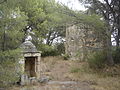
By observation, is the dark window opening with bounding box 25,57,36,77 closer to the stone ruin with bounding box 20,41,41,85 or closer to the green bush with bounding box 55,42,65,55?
the stone ruin with bounding box 20,41,41,85

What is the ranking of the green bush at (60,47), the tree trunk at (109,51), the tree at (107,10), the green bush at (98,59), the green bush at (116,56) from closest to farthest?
the tree trunk at (109,51) → the tree at (107,10) → the green bush at (116,56) → the green bush at (98,59) → the green bush at (60,47)

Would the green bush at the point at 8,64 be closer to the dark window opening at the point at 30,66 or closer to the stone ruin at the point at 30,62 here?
the stone ruin at the point at 30,62

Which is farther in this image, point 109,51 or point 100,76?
point 109,51

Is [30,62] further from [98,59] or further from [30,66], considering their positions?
[98,59]

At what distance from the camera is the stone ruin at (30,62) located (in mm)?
6684

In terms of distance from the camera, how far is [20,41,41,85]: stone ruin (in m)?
6.68

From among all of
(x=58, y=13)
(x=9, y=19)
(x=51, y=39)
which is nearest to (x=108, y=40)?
(x=58, y=13)

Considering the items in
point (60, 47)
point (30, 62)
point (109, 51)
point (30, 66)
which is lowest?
point (30, 66)

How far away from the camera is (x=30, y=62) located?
8570mm

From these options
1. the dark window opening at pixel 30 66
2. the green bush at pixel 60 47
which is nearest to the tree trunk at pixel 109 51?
the dark window opening at pixel 30 66

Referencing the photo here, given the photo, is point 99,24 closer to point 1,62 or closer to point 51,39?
point 1,62

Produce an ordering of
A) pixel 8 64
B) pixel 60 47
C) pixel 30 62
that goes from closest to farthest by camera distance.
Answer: pixel 8 64
pixel 30 62
pixel 60 47

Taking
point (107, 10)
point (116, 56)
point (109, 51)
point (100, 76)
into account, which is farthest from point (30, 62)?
point (107, 10)

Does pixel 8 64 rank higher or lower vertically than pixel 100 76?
higher
